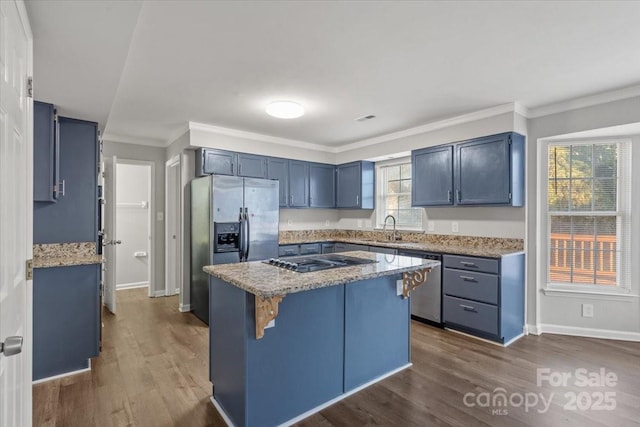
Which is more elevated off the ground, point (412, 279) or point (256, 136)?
point (256, 136)

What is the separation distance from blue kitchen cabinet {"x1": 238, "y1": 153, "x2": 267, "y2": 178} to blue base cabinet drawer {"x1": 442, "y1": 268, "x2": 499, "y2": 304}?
2.73 meters

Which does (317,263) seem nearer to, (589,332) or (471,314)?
(471,314)

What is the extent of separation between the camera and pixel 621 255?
133 inches

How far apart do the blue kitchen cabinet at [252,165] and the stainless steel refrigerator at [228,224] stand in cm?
53

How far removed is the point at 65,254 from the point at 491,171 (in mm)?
4152

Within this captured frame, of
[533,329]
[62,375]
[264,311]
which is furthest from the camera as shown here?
[533,329]

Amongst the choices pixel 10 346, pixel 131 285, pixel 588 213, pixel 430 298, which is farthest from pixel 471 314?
pixel 131 285

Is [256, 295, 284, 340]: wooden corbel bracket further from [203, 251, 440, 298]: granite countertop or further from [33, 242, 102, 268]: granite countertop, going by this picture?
[33, 242, 102, 268]: granite countertop

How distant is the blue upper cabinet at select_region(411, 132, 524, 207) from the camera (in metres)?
3.47

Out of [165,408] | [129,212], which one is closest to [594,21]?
[165,408]

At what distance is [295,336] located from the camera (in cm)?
209

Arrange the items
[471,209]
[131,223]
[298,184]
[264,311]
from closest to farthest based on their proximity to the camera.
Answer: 1. [264,311]
2. [471,209]
3. [298,184]
4. [131,223]

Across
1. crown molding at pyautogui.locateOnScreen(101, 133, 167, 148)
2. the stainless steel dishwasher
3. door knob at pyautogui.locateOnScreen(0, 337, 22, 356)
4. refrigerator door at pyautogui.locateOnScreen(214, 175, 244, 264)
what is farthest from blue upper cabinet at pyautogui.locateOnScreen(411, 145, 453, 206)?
door knob at pyautogui.locateOnScreen(0, 337, 22, 356)

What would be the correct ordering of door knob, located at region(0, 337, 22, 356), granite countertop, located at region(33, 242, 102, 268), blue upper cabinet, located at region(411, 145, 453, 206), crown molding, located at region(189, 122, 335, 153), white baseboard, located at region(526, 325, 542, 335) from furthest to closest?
1. crown molding, located at region(189, 122, 335, 153)
2. blue upper cabinet, located at region(411, 145, 453, 206)
3. white baseboard, located at region(526, 325, 542, 335)
4. granite countertop, located at region(33, 242, 102, 268)
5. door knob, located at region(0, 337, 22, 356)
